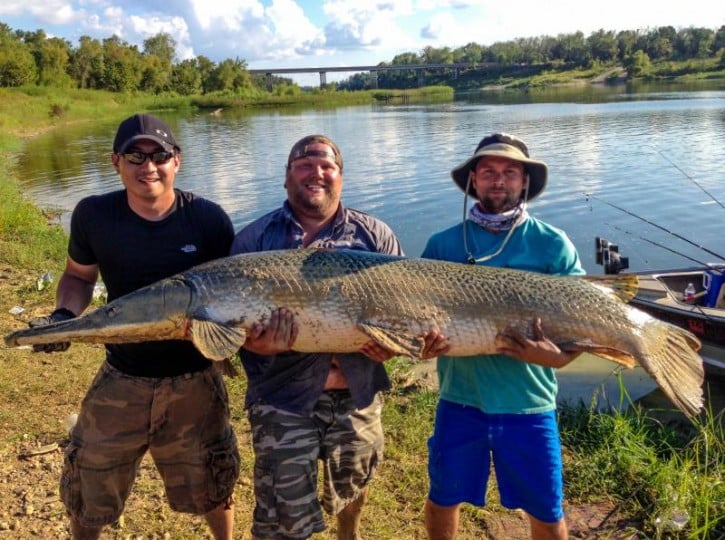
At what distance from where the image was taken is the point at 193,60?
101 m

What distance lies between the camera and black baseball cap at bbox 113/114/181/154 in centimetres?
336

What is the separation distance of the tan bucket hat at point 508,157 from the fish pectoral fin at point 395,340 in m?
1.11

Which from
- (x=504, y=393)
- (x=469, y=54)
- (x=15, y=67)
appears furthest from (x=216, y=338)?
(x=469, y=54)

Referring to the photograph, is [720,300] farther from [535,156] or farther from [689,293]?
[535,156]

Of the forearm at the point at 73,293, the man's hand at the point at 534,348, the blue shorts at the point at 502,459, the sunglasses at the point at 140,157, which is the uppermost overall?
the sunglasses at the point at 140,157

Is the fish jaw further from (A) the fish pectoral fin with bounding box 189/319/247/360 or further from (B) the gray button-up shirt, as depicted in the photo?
(B) the gray button-up shirt

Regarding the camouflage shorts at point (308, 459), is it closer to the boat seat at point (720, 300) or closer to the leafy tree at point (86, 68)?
the boat seat at point (720, 300)

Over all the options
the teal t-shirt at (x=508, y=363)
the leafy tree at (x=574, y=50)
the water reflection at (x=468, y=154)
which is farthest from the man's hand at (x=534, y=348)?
the leafy tree at (x=574, y=50)

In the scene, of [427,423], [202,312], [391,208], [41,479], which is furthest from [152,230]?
[391,208]

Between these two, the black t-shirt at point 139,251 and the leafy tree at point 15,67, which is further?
the leafy tree at point 15,67

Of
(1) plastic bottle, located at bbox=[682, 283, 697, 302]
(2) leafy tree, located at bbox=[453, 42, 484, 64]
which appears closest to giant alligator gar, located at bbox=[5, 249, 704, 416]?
(1) plastic bottle, located at bbox=[682, 283, 697, 302]

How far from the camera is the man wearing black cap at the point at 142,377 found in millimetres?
3324

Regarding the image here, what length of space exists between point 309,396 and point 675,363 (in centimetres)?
198

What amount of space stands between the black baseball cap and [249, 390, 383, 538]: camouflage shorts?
1545 millimetres
